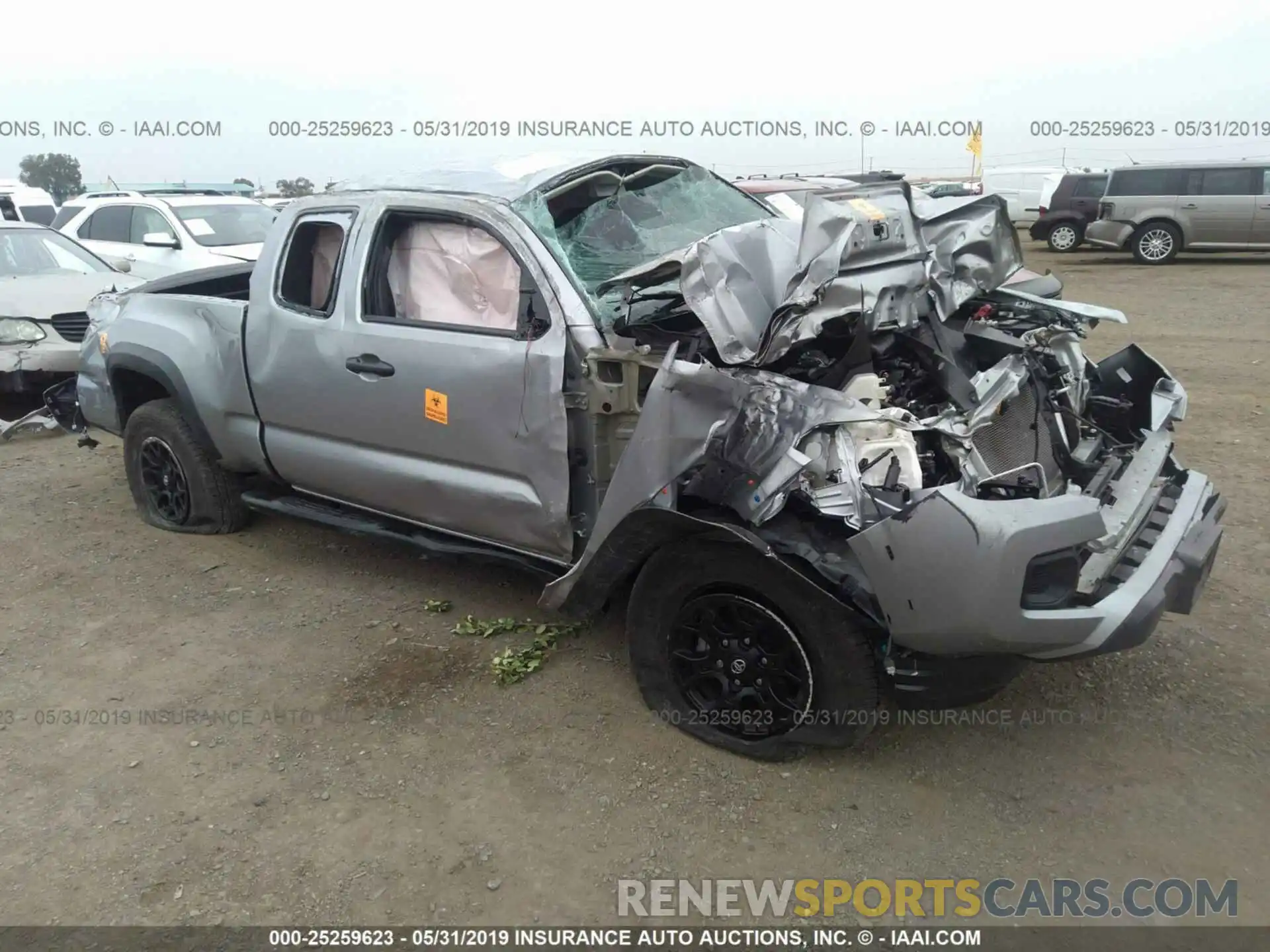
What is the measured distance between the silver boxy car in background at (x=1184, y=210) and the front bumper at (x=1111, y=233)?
0.4 inches

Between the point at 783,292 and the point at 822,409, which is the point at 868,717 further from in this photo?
the point at 783,292

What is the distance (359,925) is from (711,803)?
1088 mm

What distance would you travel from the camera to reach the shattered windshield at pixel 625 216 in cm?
355

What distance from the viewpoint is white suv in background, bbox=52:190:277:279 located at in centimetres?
1021

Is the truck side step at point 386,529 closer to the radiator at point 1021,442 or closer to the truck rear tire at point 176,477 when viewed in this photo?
the truck rear tire at point 176,477

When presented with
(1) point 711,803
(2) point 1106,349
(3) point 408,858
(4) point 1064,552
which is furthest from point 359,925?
(2) point 1106,349

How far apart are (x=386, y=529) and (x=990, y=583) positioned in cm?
263

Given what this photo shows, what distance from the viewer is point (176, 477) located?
521cm

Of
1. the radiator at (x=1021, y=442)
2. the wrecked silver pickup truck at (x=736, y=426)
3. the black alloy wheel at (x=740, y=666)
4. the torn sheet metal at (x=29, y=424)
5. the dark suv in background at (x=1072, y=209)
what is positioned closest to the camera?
the wrecked silver pickup truck at (x=736, y=426)

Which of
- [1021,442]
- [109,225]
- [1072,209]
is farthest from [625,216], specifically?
[1072,209]

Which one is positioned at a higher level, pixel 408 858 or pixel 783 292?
pixel 783 292

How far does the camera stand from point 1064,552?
254 centimetres

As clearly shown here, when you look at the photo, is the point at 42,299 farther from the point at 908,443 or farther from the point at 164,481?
the point at 908,443

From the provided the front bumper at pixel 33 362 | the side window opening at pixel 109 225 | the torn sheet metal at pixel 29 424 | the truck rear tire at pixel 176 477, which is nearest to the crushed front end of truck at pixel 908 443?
the truck rear tire at pixel 176 477
